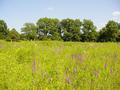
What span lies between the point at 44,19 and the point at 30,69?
76.1 m

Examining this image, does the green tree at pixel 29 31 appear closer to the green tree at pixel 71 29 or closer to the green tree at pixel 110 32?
the green tree at pixel 71 29

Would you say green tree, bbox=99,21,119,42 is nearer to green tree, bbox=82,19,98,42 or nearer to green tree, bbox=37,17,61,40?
green tree, bbox=82,19,98,42

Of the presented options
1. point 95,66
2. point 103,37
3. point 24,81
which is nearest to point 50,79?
point 24,81

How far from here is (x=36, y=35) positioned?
73438 mm

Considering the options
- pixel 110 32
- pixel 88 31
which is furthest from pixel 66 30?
pixel 110 32

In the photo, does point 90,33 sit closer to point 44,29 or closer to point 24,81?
point 44,29

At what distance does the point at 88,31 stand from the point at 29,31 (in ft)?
59.4

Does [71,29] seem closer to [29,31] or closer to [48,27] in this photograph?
[48,27]

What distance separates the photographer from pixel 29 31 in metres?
74.6

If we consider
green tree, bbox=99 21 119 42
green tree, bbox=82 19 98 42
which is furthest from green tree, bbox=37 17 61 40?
green tree, bbox=99 21 119 42

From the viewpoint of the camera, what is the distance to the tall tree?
239ft

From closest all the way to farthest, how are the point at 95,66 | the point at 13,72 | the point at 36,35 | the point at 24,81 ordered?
the point at 24,81, the point at 13,72, the point at 95,66, the point at 36,35

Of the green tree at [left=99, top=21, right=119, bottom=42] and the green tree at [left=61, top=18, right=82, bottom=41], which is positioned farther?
the green tree at [left=61, top=18, right=82, bottom=41]

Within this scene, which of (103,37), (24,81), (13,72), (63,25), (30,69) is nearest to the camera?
(24,81)
